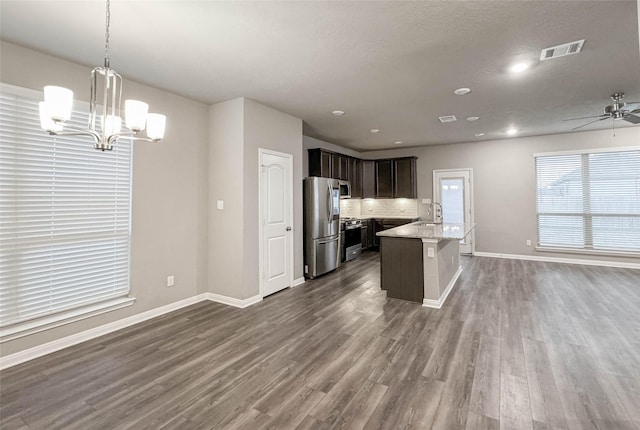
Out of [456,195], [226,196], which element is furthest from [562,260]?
[226,196]

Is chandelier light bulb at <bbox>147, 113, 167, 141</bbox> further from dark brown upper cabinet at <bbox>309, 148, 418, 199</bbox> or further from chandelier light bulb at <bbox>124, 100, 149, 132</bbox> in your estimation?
dark brown upper cabinet at <bbox>309, 148, 418, 199</bbox>

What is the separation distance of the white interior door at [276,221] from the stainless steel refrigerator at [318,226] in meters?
0.53

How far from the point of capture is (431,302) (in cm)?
389

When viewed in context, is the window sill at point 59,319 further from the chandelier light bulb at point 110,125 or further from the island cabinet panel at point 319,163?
the island cabinet panel at point 319,163

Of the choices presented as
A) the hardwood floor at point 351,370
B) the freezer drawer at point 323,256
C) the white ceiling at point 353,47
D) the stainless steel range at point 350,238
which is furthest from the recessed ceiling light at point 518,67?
the stainless steel range at point 350,238

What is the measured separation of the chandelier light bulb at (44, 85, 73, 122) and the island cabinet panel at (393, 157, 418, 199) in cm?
695

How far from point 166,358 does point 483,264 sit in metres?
6.01

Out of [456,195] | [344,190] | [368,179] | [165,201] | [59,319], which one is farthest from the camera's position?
[368,179]

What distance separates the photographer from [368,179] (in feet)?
26.7

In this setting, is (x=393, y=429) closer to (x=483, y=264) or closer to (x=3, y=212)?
(x=3, y=212)

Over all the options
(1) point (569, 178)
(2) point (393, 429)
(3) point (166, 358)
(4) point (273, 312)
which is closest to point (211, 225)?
(4) point (273, 312)

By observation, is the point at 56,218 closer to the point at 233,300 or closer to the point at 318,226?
the point at 233,300

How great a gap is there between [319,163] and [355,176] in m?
1.81

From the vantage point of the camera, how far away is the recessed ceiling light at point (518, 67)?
3129mm
